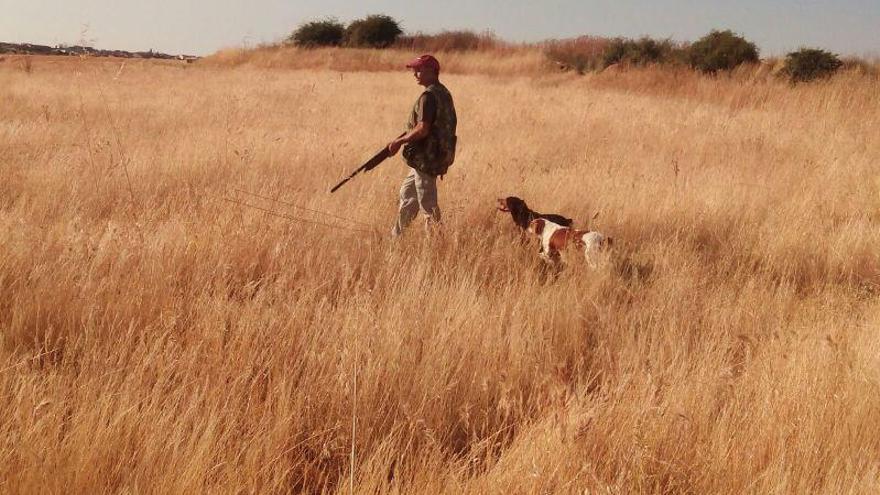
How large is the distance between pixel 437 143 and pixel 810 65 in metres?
13.1

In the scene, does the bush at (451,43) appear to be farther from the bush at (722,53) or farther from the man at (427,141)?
the man at (427,141)

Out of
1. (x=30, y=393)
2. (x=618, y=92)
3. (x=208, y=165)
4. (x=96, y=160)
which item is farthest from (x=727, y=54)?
(x=30, y=393)

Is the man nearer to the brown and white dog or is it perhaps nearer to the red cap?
the red cap

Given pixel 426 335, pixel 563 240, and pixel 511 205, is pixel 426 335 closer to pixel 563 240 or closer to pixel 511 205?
pixel 563 240

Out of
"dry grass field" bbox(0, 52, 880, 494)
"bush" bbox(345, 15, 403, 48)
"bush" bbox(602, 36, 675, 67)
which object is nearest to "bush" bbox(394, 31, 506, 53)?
"bush" bbox(345, 15, 403, 48)

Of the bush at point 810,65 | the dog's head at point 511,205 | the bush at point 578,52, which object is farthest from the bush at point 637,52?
the dog's head at point 511,205

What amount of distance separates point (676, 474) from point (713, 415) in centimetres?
46

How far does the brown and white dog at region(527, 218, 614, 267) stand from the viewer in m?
3.67

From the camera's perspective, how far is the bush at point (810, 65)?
1295 centimetres

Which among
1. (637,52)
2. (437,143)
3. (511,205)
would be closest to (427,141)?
(437,143)

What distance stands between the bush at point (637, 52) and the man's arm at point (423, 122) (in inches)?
626

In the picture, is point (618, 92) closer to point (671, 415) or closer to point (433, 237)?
point (433, 237)

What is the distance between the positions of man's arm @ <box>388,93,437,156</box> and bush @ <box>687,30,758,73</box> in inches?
563

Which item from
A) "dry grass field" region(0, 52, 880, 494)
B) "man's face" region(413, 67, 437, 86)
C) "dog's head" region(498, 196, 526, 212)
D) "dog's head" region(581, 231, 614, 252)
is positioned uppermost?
"man's face" region(413, 67, 437, 86)
